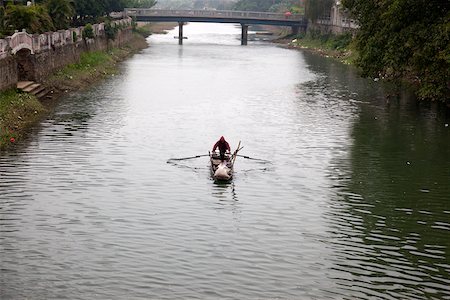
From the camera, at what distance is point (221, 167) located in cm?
3481

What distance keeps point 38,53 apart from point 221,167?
1101 inches

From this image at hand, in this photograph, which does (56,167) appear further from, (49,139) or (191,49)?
(191,49)

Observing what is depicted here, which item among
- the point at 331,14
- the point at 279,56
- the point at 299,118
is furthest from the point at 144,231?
the point at 331,14

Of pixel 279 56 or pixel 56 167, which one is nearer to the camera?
pixel 56 167

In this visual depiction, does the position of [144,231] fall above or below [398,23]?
below

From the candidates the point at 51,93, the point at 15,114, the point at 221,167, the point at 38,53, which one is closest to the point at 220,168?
the point at 221,167

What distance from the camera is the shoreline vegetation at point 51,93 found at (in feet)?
142

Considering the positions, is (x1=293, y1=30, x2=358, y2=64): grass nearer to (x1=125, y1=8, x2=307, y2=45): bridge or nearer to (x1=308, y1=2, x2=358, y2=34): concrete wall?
(x1=308, y1=2, x2=358, y2=34): concrete wall

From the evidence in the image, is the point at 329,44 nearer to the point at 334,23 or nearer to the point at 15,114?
the point at 334,23

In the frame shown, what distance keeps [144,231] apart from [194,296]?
19.5 feet

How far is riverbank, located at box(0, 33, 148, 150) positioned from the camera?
142ft

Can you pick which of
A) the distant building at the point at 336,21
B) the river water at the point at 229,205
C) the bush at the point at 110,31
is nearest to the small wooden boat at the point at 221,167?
the river water at the point at 229,205

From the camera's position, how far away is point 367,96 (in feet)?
212

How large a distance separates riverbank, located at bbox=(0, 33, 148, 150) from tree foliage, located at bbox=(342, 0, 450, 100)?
23291 millimetres
